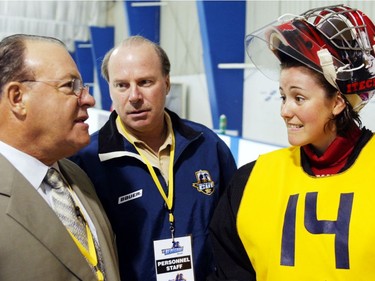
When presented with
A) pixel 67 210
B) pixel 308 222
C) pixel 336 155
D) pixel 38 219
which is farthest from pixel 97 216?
pixel 336 155

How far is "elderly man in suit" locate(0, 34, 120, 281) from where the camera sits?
4.47 feet

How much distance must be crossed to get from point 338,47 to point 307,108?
196mm

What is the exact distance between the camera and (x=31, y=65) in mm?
1522

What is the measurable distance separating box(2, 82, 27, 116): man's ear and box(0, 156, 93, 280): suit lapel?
16 cm

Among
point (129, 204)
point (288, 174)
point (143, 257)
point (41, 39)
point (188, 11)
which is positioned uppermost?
point (188, 11)

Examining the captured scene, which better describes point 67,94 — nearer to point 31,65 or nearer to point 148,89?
point 31,65

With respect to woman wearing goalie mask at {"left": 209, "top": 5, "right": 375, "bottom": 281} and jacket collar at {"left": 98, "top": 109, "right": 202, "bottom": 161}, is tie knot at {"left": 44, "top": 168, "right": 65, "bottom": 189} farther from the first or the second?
woman wearing goalie mask at {"left": 209, "top": 5, "right": 375, "bottom": 281}

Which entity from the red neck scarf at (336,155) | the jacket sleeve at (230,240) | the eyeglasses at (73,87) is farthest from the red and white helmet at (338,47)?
the eyeglasses at (73,87)

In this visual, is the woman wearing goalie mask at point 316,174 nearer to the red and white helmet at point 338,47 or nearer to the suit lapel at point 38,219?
the red and white helmet at point 338,47

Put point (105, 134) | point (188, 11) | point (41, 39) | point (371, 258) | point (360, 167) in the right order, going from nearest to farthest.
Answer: point (371, 258) < point (360, 167) < point (41, 39) < point (105, 134) < point (188, 11)

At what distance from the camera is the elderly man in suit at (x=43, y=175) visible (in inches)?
53.7

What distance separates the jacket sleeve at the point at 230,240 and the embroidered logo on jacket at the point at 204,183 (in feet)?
1.24

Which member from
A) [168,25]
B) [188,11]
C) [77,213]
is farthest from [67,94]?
[168,25]

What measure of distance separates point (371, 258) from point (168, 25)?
40.7 feet
